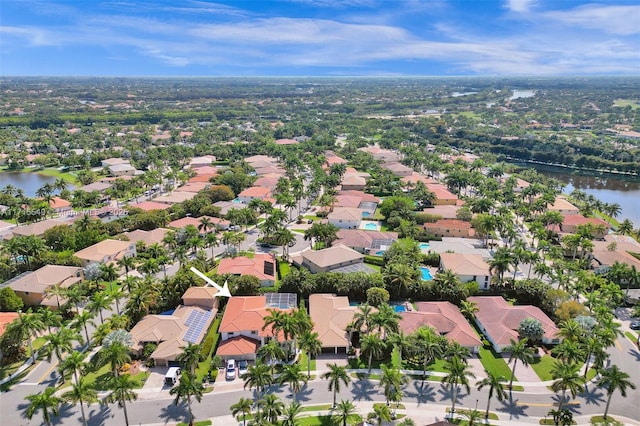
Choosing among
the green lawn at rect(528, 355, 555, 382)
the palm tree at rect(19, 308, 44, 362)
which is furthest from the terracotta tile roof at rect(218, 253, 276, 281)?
the green lawn at rect(528, 355, 555, 382)

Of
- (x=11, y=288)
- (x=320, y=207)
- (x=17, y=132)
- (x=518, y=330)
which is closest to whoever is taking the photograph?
(x=518, y=330)

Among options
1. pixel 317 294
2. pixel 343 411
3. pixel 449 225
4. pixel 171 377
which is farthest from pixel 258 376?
pixel 449 225

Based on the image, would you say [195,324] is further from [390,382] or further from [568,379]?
[568,379]

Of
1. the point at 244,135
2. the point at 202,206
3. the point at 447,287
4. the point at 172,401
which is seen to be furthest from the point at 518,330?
the point at 244,135

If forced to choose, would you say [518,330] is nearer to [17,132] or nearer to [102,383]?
[102,383]

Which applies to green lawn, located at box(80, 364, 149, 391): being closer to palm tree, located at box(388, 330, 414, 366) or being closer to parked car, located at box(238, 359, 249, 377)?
parked car, located at box(238, 359, 249, 377)

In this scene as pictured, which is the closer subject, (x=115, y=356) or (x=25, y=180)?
(x=115, y=356)

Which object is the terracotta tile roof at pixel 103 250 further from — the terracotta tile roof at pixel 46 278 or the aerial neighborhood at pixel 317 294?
the terracotta tile roof at pixel 46 278

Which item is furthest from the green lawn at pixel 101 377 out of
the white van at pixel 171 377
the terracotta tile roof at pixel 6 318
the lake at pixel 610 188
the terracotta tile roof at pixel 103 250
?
the lake at pixel 610 188
